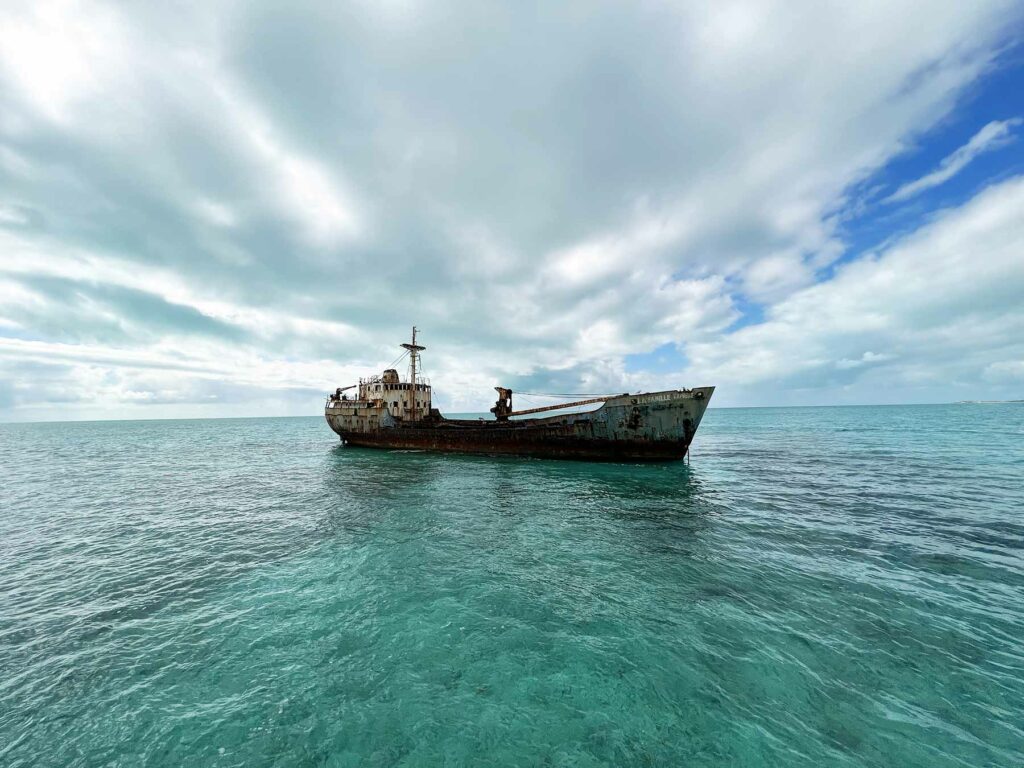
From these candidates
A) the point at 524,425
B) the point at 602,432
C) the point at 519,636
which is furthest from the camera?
the point at 524,425

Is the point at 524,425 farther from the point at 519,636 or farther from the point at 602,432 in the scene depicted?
the point at 519,636

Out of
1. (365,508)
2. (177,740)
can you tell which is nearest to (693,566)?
(177,740)

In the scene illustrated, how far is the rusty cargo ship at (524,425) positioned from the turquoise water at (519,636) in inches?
435

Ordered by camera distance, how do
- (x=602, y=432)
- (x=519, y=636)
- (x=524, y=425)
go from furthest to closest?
(x=524, y=425) → (x=602, y=432) → (x=519, y=636)

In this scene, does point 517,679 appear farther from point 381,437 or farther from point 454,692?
point 381,437

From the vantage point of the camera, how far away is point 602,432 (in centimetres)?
2939

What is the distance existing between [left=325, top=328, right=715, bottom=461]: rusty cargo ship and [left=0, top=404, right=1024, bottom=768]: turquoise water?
11.1 m

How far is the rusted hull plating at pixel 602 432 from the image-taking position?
90.8ft

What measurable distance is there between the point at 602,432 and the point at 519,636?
2300 cm

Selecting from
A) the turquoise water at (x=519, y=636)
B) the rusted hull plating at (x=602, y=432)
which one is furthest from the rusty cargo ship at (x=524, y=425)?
the turquoise water at (x=519, y=636)

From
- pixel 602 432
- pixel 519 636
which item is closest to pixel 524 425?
pixel 602 432

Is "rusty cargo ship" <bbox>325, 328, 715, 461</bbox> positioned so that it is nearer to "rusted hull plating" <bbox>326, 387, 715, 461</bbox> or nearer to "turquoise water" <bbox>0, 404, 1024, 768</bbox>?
"rusted hull plating" <bbox>326, 387, 715, 461</bbox>

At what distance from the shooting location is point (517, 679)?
20.9ft

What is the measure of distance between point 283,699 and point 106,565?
10.6m
